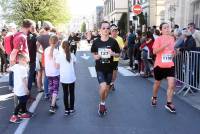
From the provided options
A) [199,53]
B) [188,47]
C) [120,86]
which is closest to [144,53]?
[120,86]

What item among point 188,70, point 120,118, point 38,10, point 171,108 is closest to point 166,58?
point 171,108

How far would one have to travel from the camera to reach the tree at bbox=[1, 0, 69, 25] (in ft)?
135

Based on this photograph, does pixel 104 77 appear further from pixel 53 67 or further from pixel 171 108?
pixel 171 108

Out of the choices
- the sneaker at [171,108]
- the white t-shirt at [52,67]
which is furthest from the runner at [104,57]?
the sneaker at [171,108]

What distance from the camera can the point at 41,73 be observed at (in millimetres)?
10555

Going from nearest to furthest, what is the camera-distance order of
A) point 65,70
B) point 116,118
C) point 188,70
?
point 116,118
point 65,70
point 188,70

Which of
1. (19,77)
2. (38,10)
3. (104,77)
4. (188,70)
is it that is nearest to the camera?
(19,77)

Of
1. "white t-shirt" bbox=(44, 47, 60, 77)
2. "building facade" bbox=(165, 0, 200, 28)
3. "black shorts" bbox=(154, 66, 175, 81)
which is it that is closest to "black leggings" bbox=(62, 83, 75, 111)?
"white t-shirt" bbox=(44, 47, 60, 77)

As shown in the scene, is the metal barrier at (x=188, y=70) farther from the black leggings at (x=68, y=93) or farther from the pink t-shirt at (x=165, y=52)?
the black leggings at (x=68, y=93)

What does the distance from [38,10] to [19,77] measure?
114ft

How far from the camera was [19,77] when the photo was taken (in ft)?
24.4

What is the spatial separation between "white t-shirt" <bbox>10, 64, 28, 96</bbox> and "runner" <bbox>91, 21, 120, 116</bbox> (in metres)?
1.45

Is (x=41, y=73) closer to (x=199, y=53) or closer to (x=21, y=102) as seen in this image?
(x=21, y=102)

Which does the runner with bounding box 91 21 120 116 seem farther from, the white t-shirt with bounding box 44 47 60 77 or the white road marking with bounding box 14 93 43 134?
the white road marking with bounding box 14 93 43 134
